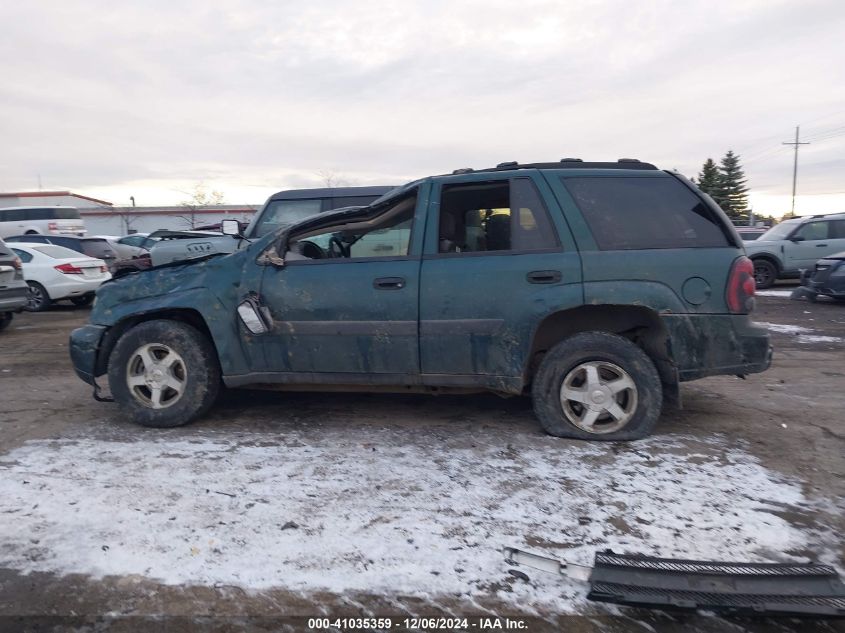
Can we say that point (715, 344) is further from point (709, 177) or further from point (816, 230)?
point (709, 177)

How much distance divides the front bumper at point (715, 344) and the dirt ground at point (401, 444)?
0.50 metres

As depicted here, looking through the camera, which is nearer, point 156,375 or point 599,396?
point 599,396

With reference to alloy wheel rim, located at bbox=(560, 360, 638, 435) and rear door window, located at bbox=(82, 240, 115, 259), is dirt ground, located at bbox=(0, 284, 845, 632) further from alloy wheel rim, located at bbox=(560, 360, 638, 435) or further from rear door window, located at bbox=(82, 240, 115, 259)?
rear door window, located at bbox=(82, 240, 115, 259)

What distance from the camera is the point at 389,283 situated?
170 inches

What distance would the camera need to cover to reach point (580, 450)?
404 cm

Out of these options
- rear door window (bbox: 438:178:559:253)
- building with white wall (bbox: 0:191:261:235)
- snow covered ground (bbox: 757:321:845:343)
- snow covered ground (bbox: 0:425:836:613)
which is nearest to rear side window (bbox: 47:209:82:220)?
building with white wall (bbox: 0:191:261:235)

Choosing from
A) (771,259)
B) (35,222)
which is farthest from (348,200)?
(35,222)

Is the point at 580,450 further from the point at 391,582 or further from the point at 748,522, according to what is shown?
the point at 391,582

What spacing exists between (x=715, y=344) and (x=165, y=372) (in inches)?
147

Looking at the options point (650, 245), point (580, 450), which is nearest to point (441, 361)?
point (580, 450)

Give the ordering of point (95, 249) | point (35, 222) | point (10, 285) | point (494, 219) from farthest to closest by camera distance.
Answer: point (35, 222), point (95, 249), point (10, 285), point (494, 219)

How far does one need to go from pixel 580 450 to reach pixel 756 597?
1.61 metres

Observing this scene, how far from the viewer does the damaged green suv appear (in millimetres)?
4082

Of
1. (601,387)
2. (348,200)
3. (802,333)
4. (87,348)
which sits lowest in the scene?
(802,333)
